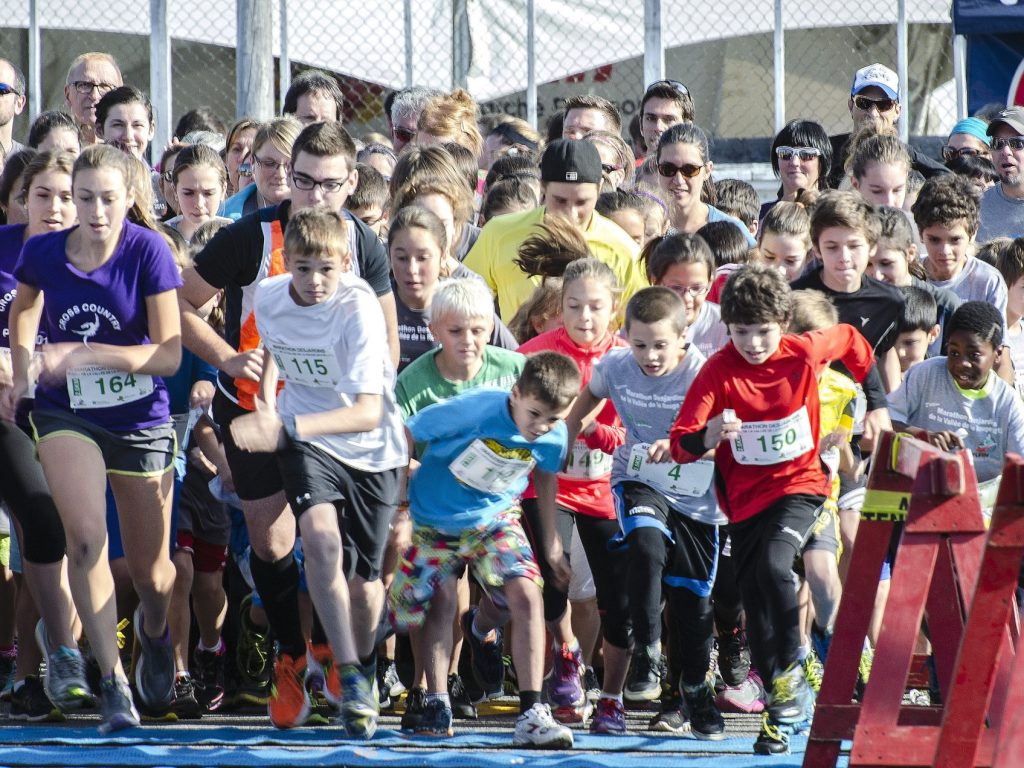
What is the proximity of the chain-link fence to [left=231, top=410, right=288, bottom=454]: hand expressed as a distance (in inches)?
259

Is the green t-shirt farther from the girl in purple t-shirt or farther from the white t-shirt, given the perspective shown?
the girl in purple t-shirt

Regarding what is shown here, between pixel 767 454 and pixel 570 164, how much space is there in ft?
5.70

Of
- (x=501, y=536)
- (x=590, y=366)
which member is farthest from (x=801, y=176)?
(x=501, y=536)

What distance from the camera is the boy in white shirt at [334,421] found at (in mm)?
4996

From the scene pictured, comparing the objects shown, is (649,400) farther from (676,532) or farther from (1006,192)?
(1006,192)

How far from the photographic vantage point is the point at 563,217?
633 cm

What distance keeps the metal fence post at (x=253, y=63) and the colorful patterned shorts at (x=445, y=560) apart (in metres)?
5.74

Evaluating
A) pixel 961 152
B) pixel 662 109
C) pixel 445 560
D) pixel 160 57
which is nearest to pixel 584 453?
pixel 445 560

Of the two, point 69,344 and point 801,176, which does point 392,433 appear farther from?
point 801,176

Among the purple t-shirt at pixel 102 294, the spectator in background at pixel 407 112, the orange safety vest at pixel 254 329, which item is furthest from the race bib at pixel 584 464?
the spectator in background at pixel 407 112

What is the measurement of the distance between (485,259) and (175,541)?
5.46ft

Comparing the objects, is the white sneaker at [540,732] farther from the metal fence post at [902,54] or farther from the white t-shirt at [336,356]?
the metal fence post at [902,54]

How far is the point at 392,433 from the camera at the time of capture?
5238mm

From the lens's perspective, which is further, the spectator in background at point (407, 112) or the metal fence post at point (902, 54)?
the metal fence post at point (902, 54)
